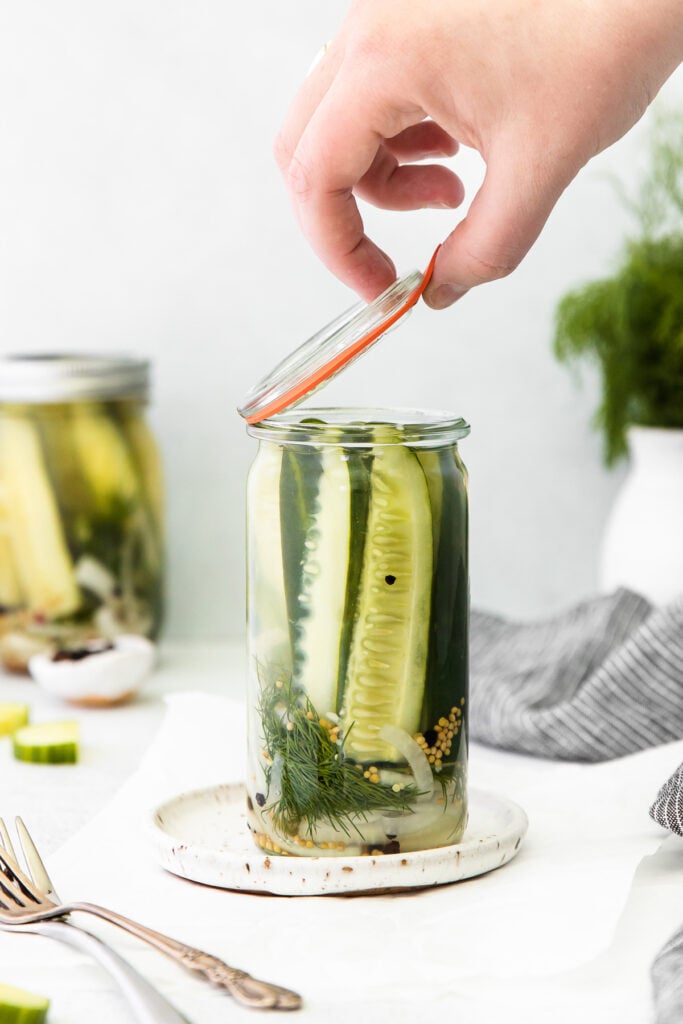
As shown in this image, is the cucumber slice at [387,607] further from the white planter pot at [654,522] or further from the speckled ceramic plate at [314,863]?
the white planter pot at [654,522]

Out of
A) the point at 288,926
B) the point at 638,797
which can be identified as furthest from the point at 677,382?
the point at 288,926

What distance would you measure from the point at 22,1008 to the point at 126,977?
41 millimetres

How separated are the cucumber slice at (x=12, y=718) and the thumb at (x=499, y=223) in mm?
523

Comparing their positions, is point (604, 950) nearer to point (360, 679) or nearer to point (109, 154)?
point (360, 679)

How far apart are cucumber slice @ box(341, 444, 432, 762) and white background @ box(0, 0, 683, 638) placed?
2.12 feet

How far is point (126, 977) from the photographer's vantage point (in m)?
0.48

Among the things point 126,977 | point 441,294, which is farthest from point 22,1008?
point 441,294

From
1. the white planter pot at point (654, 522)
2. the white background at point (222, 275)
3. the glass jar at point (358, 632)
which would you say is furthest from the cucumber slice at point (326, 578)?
the white background at point (222, 275)

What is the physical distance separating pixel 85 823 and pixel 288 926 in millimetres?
214

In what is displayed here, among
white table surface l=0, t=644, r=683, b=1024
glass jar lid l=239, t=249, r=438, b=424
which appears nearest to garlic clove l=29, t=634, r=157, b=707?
white table surface l=0, t=644, r=683, b=1024

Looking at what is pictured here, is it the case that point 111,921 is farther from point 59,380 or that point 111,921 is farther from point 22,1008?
point 59,380

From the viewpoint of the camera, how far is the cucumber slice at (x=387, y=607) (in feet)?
1.93

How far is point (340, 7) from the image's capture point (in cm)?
116

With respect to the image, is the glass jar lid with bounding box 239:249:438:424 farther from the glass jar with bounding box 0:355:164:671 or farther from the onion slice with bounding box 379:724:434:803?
the glass jar with bounding box 0:355:164:671
